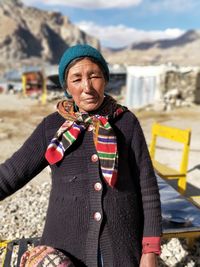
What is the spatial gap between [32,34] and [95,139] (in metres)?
138

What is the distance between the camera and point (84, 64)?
1.95 metres

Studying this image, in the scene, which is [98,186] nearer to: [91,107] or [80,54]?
[91,107]

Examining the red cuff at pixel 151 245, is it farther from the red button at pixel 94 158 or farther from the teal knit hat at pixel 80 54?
the teal knit hat at pixel 80 54

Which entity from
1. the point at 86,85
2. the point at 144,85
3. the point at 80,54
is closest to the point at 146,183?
the point at 86,85

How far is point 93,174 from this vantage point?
1.92m

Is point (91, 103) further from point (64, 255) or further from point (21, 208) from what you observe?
point (21, 208)

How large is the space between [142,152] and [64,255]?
0.62 m

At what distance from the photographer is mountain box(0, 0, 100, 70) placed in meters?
116

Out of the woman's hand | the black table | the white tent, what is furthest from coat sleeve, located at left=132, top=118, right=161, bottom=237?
the white tent

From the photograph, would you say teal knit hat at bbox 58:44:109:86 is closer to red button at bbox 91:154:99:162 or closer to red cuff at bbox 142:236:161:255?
red button at bbox 91:154:99:162

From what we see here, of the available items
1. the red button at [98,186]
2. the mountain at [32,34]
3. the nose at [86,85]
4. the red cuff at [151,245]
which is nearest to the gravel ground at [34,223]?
the red cuff at [151,245]

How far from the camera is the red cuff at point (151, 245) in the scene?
6.33 ft

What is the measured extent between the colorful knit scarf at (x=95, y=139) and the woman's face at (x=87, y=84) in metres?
0.06

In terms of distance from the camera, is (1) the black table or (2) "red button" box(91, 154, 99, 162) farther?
(1) the black table
